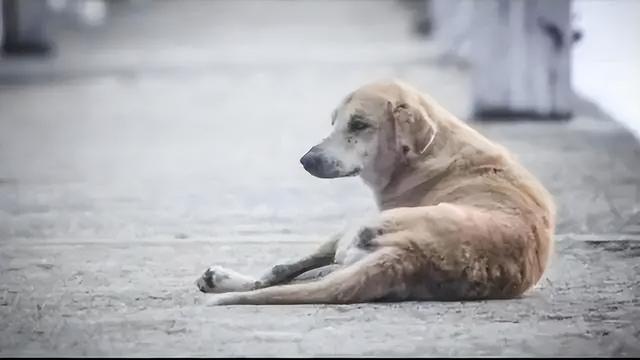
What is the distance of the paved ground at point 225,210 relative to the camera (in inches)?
69.8

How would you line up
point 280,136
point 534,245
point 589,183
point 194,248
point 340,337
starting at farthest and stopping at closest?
point 280,136
point 589,183
point 194,248
point 534,245
point 340,337

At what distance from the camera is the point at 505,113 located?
4.09 meters

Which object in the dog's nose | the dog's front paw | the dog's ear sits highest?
the dog's ear

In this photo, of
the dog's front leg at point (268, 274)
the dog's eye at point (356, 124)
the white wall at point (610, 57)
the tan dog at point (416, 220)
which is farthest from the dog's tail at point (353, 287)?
the white wall at point (610, 57)

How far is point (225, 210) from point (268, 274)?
32.7 inches

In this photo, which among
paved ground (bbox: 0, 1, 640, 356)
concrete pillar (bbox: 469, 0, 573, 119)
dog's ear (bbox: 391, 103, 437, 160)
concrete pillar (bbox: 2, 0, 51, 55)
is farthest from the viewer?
concrete pillar (bbox: 2, 0, 51, 55)

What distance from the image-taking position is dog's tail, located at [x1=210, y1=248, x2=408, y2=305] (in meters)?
1.83

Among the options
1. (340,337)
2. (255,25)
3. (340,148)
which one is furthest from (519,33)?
(255,25)

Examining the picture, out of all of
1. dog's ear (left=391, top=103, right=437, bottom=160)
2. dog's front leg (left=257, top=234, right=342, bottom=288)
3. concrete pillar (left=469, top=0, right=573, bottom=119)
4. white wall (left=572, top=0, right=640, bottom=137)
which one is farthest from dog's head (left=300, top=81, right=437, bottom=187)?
concrete pillar (left=469, top=0, right=573, bottom=119)

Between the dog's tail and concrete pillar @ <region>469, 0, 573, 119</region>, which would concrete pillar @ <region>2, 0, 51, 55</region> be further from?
the dog's tail

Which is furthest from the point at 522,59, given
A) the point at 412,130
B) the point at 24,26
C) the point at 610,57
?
the point at 24,26

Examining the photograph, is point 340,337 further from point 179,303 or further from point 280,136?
point 280,136

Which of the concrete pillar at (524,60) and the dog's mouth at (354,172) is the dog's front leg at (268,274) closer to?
the dog's mouth at (354,172)

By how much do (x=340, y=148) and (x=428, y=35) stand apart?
5.19 m
